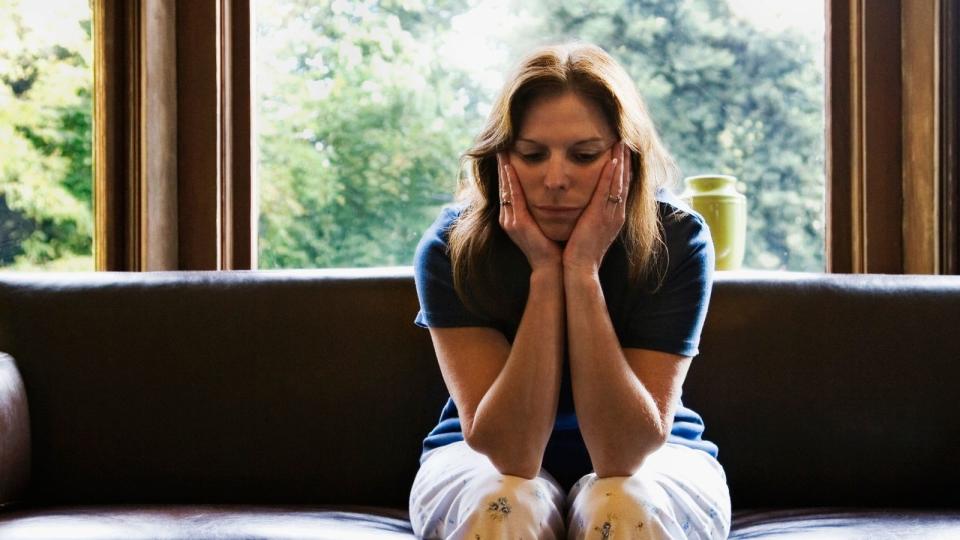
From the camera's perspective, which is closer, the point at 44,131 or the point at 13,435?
the point at 13,435

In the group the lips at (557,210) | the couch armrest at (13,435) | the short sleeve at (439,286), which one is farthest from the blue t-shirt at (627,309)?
the couch armrest at (13,435)

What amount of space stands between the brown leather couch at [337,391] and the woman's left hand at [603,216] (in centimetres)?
41

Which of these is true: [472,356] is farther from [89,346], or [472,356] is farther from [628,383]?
[89,346]

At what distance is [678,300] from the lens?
5.11 ft

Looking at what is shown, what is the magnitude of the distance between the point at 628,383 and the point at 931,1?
134cm

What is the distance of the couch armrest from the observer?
173 centimetres

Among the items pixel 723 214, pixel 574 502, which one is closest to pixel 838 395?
pixel 723 214

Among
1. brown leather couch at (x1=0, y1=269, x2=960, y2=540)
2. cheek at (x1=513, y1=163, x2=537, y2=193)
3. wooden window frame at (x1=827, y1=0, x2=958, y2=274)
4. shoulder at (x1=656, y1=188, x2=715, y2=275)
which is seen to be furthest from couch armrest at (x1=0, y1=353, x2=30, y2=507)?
wooden window frame at (x1=827, y1=0, x2=958, y2=274)

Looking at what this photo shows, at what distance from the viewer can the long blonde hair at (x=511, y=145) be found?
1.57 meters

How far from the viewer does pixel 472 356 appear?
154 cm

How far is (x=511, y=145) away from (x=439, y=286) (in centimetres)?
25

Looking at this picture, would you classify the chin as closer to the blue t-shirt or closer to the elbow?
the blue t-shirt

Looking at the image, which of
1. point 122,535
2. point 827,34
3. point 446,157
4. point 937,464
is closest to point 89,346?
point 122,535

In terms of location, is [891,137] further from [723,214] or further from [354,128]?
[354,128]
